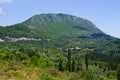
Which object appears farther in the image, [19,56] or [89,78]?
[19,56]

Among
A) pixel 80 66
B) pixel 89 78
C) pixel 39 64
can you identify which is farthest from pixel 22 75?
pixel 80 66

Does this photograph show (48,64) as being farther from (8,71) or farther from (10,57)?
(8,71)

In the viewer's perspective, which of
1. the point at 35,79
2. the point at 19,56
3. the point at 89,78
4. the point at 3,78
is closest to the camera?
the point at 3,78

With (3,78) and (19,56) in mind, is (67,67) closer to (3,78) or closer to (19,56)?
(19,56)

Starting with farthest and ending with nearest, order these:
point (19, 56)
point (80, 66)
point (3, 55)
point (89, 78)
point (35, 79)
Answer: point (80, 66)
point (19, 56)
point (3, 55)
point (89, 78)
point (35, 79)

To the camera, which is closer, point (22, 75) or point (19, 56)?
point (22, 75)

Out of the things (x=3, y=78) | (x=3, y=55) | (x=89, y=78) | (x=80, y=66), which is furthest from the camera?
(x=80, y=66)

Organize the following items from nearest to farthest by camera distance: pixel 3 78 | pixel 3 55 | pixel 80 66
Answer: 1. pixel 3 78
2. pixel 3 55
3. pixel 80 66

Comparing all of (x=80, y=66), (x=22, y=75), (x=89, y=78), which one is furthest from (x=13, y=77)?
(x=80, y=66)
